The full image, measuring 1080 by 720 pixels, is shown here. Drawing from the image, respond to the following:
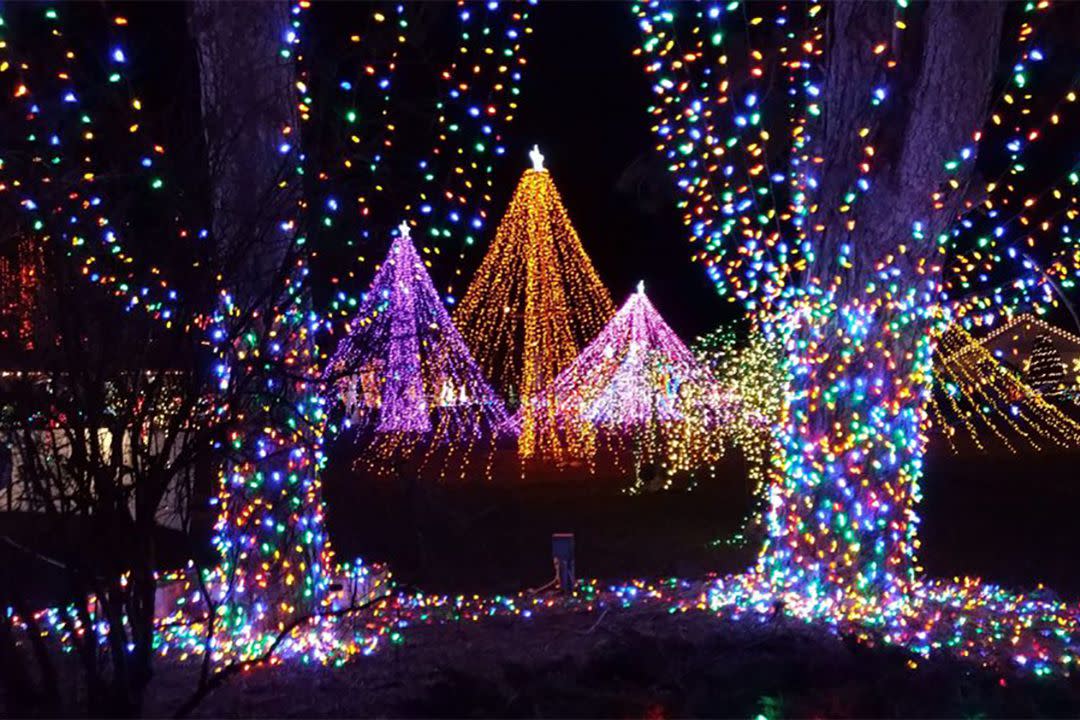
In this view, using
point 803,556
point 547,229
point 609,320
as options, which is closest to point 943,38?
point 803,556

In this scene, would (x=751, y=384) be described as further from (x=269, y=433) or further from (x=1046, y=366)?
(x=1046, y=366)

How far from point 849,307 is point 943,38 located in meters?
1.90

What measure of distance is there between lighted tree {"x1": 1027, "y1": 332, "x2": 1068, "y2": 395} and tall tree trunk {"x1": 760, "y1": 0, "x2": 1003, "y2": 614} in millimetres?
23834

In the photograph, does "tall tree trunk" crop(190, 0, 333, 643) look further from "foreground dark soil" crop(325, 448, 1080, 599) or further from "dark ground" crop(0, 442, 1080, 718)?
"foreground dark soil" crop(325, 448, 1080, 599)

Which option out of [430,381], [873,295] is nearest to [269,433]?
[873,295]

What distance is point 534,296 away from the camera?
21.3 metres

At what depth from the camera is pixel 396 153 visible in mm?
9391

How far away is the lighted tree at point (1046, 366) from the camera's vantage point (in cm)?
3019

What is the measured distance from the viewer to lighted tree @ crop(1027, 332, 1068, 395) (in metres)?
30.2

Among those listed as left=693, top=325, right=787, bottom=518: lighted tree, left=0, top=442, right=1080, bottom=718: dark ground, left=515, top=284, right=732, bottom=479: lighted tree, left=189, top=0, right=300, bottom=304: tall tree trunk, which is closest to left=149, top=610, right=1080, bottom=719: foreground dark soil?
left=0, top=442, right=1080, bottom=718: dark ground

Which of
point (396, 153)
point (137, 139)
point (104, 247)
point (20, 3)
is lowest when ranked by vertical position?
point (104, 247)

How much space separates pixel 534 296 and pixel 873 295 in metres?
13.4

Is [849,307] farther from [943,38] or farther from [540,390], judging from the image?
[540,390]

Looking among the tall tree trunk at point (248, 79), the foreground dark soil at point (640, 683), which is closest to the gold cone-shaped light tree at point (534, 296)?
the tall tree trunk at point (248, 79)
